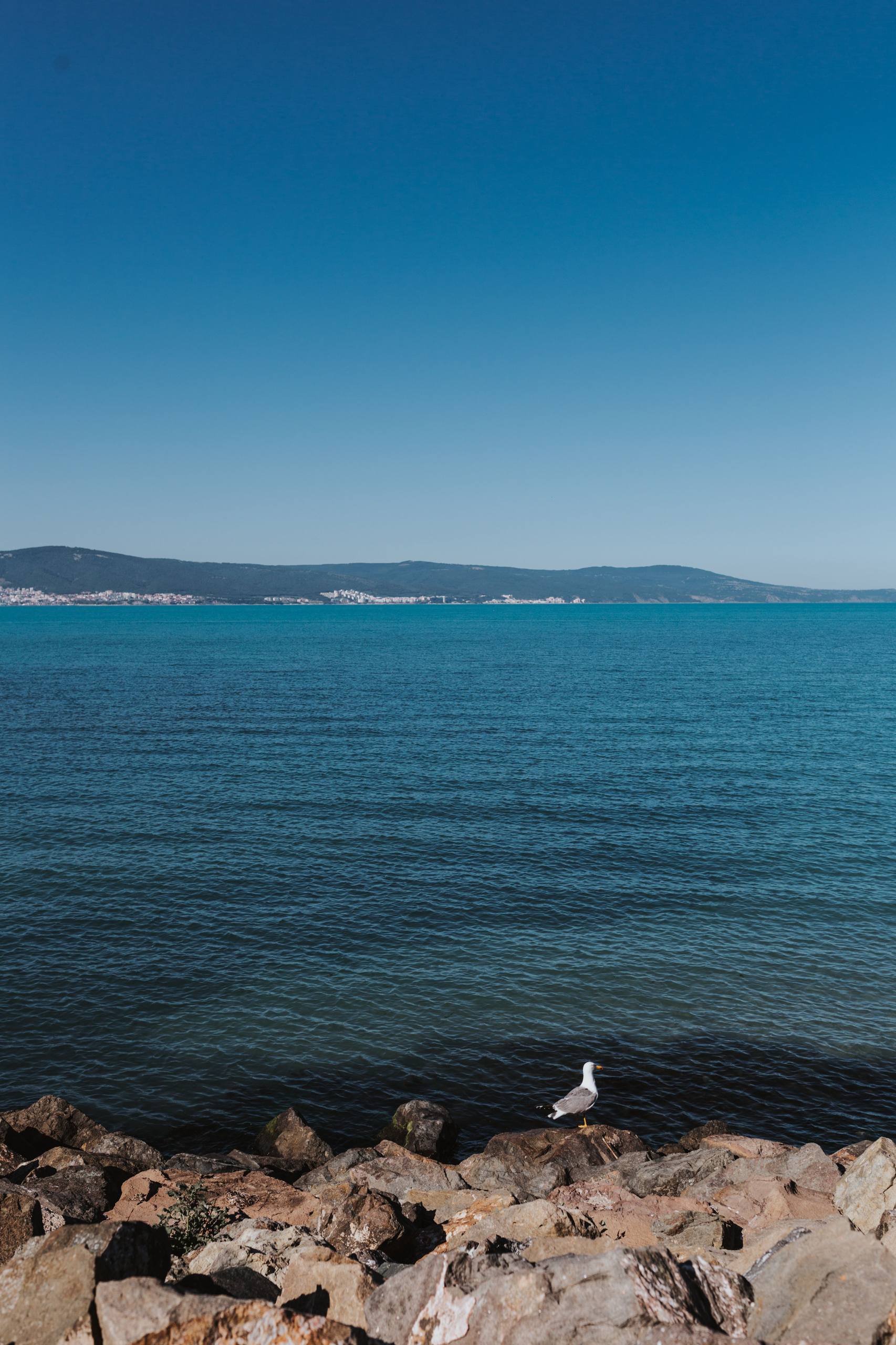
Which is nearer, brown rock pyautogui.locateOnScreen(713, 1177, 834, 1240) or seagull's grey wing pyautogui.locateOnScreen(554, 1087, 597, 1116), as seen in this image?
brown rock pyautogui.locateOnScreen(713, 1177, 834, 1240)

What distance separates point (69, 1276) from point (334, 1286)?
410cm

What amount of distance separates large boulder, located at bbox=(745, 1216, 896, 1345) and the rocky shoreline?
3cm

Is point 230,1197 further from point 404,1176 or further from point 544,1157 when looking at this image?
point 544,1157

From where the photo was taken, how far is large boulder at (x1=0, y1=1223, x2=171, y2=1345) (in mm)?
11445

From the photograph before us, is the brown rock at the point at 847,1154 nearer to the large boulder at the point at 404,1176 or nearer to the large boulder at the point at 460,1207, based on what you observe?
the large boulder at the point at 460,1207

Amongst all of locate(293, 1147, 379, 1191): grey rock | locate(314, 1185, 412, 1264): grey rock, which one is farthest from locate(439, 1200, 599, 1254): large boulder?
locate(293, 1147, 379, 1191): grey rock

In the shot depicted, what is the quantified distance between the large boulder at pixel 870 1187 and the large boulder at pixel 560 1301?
A: 8.23 m

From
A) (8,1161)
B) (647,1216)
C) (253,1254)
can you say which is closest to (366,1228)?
(253,1254)

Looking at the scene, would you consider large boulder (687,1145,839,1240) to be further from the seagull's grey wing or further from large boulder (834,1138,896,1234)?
the seagull's grey wing

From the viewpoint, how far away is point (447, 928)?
135 feet

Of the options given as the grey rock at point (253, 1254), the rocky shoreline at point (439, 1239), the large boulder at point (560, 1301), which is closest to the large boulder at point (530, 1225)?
the rocky shoreline at point (439, 1239)

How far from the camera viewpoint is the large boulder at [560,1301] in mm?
10906

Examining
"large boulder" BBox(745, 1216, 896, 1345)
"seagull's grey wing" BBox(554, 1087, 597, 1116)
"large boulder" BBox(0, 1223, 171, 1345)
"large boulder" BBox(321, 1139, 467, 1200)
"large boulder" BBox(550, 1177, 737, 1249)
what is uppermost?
"large boulder" BBox(745, 1216, 896, 1345)

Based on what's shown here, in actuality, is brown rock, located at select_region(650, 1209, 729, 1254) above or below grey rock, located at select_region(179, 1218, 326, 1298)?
below
